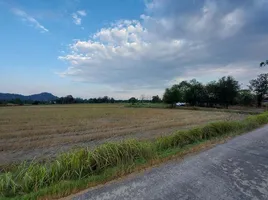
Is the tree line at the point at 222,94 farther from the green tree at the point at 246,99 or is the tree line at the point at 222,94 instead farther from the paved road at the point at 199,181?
the paved road at the point at 199,181

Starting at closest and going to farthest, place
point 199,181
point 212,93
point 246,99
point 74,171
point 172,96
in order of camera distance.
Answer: point 199,181 < point 74,171 < point 212,93 < point 172,96 < point 246,99

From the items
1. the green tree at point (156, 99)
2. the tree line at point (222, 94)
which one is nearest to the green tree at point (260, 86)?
the tree line at point (222, 94)

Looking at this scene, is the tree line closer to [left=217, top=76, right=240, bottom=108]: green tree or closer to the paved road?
[left=217, top=76, right=240, bottom=108]: green tree

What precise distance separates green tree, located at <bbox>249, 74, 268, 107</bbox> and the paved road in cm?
6086

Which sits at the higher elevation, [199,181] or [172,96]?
[172,96]

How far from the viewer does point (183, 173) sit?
3.38 m

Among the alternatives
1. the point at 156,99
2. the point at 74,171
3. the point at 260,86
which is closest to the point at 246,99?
the point at 260,86

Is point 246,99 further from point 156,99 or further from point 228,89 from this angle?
point 156,99

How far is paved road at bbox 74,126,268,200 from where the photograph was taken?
2.64 metres

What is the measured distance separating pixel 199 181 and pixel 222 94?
52.8m

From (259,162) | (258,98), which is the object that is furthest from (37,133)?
(258,98)

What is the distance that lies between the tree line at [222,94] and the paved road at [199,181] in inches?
2006

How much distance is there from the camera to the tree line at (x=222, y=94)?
49.7 metres

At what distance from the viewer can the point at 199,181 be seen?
10.0 feet
